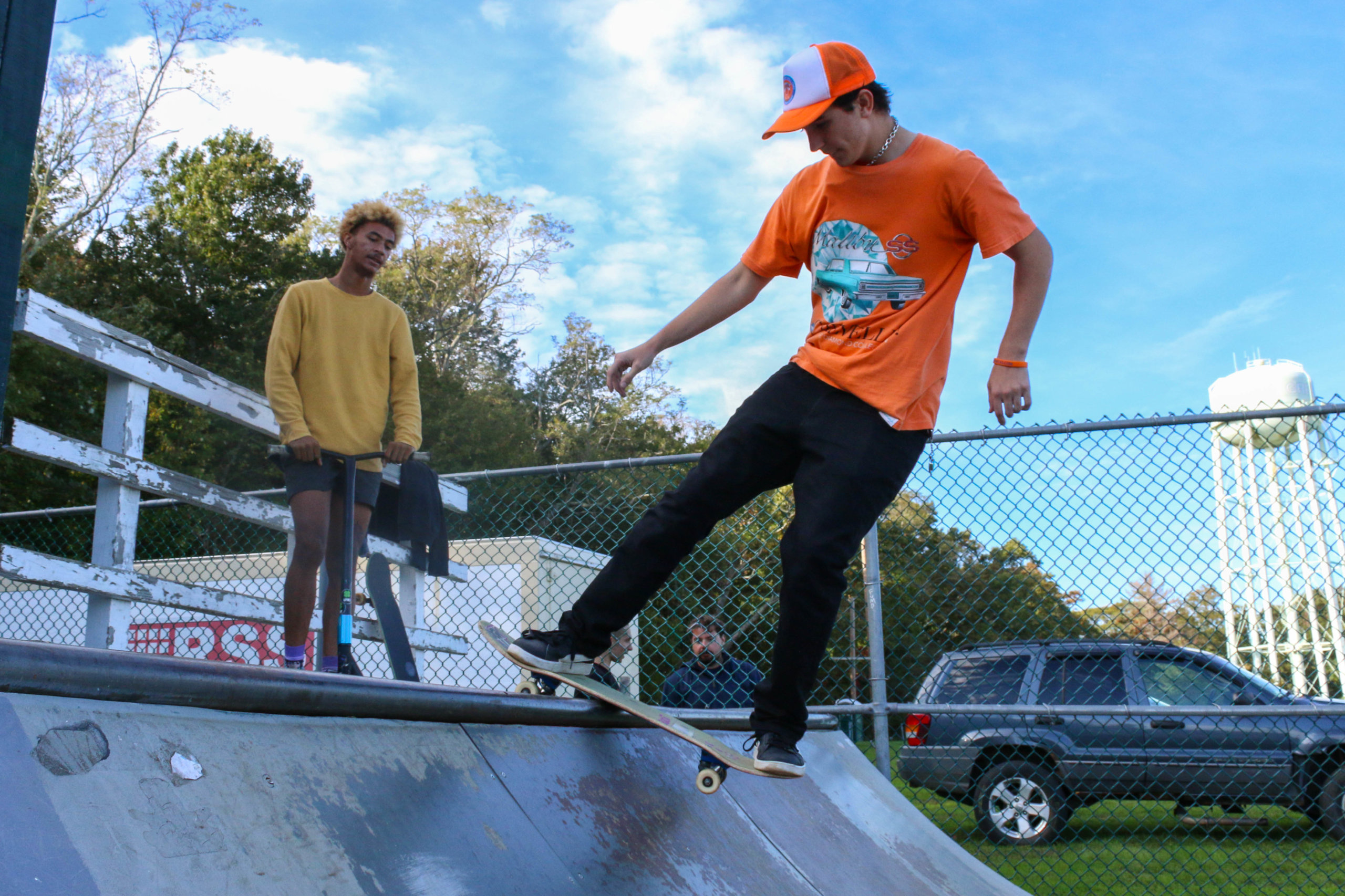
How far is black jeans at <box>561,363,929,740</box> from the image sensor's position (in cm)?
218

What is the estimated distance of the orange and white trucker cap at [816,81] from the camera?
7.34 feet

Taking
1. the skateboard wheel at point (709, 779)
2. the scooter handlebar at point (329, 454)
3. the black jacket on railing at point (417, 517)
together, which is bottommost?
the skateboard wheel at point (709, 779)

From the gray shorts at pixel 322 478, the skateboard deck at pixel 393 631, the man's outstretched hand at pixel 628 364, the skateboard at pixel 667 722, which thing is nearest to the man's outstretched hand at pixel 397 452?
the gray shorts at pixel 322 478

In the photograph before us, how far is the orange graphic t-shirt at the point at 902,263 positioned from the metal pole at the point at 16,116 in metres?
1.65

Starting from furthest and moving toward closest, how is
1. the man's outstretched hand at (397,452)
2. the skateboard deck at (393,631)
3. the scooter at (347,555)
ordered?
the man's outstretched hand at (397,452) → the scooter at (347,555) → the skateboard deck at (393,631)

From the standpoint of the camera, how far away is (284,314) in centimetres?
370

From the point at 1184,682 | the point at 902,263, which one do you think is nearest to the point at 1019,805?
the point at 1184,682

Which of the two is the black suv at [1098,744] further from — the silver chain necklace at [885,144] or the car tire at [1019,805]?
the silver chain necklace at [885,144]

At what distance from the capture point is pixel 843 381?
7.58 feet

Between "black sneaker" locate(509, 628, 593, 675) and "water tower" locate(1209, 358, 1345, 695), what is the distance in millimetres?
2932

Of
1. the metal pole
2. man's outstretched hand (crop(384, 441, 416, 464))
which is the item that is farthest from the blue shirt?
the metal pole

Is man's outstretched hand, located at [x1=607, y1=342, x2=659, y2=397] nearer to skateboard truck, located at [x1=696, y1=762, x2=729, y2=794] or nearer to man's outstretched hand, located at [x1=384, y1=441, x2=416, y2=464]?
skateboard truck, located at [x1=696, y1=762, x2=729, y2=794]

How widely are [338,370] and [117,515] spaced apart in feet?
3.03

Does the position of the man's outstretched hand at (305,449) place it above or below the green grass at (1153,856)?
above
